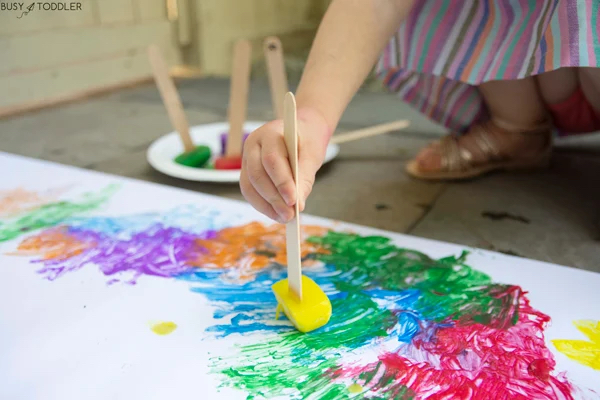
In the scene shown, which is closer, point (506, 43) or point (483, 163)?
point (506, 43)

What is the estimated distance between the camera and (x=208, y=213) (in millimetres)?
617

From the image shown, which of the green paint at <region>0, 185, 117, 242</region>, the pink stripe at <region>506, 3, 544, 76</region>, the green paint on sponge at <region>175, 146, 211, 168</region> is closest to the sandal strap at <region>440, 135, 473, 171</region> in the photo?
the pink stripe at <region>506, 3, 544, 76</region>

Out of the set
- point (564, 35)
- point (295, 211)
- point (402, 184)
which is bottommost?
point (402, 184)

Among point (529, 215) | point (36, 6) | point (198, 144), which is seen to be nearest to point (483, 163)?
point (529, 215)

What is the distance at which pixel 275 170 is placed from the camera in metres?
0.38

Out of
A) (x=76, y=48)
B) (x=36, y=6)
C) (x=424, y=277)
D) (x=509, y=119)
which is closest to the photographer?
(x=424, y=277)

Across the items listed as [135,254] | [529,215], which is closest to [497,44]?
[529,215]

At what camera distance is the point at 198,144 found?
3.03ft

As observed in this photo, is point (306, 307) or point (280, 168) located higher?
point (280, 168)

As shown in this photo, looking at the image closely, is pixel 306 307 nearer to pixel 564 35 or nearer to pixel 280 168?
pixel 280 168

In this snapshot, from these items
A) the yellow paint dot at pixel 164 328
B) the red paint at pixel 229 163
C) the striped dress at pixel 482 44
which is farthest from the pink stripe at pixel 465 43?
the yellow paint dot at pixel 164 328

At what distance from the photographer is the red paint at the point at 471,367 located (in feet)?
1.13

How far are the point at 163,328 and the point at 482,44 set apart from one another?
18.4 inches

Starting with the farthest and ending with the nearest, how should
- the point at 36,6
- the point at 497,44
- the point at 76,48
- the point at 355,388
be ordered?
the point at 76,48 → the point at 36,6 → the point at 497,44 → the point at 355,388
